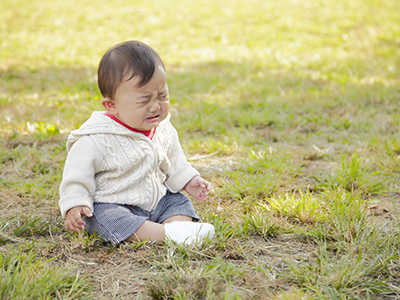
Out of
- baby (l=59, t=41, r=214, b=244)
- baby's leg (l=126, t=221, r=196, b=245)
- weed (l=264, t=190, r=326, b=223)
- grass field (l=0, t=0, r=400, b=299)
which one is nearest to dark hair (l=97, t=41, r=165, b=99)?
baby (l=59, t=41, r=214, b=244)

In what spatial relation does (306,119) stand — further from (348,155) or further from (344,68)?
(344,68)

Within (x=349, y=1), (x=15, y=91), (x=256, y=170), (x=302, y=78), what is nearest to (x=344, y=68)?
(x=302, y=78)

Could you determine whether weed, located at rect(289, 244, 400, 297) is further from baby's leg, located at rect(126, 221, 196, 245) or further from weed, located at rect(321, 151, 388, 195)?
weed, located at rect(321, 151, 388, 195)

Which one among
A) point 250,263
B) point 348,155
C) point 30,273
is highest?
point 30,273

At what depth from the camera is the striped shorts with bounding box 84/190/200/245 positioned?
2.14m

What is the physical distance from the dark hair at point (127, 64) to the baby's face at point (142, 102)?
3cm

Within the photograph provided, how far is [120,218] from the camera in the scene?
2.17 meters

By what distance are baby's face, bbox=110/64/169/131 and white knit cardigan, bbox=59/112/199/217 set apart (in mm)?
86

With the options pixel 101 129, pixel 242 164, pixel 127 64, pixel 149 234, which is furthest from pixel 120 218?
pixel 242 164

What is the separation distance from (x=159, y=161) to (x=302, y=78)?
14.1 ft

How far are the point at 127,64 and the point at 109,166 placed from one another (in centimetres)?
55

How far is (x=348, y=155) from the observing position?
355cm

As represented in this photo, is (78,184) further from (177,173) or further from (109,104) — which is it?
(177,173)

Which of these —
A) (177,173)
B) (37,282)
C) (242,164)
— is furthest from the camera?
(242,164)
